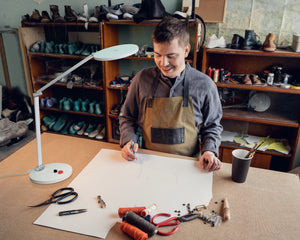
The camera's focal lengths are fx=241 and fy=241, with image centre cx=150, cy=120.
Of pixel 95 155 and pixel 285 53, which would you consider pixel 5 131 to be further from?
pixel 285 53

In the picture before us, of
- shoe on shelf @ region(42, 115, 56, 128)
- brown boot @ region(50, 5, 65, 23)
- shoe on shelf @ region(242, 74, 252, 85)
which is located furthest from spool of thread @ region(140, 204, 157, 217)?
shoe on shelf @ region(42, 115, 56, 128)

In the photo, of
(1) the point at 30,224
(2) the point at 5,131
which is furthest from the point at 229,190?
(2) the point at 5,131

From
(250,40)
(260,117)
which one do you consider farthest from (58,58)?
(260,117)

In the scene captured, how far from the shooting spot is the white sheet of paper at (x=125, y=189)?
0.90 metres

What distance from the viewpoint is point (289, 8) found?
2430mm

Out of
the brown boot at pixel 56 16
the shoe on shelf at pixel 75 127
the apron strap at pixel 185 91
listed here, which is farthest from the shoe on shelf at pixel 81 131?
the apron strap at pixel 185 91

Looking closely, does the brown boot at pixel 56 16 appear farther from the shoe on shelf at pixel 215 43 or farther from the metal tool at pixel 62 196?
the metal tool at pixel 62 196

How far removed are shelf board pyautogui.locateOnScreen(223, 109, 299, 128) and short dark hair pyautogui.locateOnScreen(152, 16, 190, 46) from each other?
1443 millimetres

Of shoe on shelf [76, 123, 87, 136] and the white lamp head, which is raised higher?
the white lamp head

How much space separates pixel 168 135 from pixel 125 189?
535mm

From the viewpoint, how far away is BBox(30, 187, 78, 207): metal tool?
99cm

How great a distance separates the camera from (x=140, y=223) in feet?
2.77

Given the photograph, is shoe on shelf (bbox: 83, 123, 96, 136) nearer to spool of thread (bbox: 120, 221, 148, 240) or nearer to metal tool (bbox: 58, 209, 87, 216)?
metal tool (bbox: 58, 209, 87, 216)

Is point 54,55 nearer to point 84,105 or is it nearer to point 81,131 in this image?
point 84,105
